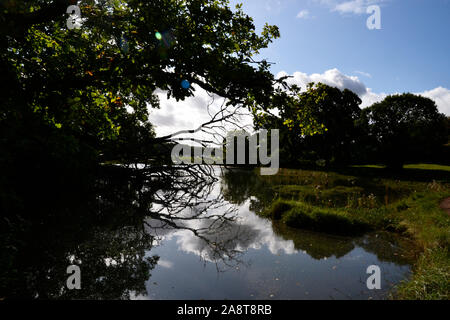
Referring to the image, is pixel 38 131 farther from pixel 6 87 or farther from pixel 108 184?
pixel 108 184

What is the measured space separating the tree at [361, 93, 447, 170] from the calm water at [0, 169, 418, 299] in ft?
121

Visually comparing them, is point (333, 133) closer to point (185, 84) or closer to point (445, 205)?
point (445, 205)

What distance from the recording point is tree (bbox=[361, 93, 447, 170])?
37656 mm

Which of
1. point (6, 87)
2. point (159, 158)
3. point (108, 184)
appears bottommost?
point (108, 184)

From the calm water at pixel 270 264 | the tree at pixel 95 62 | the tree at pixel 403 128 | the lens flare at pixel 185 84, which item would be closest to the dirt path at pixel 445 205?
the calm water at pixel 270 264

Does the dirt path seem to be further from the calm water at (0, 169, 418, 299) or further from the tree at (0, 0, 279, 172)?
the tree at (0, 0, 279, 172)

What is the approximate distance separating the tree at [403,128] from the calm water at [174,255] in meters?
36.9

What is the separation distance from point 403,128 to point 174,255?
1822 inches

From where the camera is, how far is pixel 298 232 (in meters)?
8.15

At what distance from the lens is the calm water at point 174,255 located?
4.18m

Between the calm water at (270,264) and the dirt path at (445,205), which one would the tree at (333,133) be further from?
the calm water at (270,264)

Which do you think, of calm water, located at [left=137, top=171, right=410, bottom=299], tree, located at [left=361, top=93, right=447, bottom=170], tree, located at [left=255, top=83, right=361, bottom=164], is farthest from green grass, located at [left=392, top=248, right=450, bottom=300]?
tree, located at [left=361, top=93, right=447, bottom=170]
